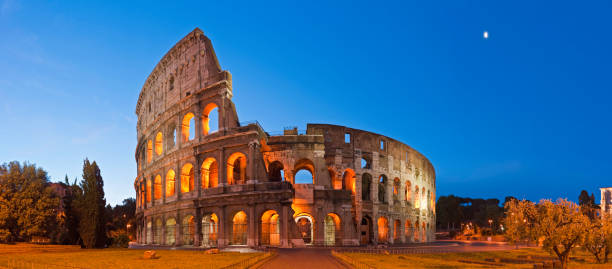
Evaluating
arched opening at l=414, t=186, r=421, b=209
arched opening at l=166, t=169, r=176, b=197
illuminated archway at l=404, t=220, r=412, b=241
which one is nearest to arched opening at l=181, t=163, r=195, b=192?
arched opening at l=166, t=169, r=176, b=197

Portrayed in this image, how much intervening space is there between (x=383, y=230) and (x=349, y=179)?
24.5 feet

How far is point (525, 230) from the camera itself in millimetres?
21984

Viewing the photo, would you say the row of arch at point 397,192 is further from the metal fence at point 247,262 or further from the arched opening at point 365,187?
the metal fence at point 247,262

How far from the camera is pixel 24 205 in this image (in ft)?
116

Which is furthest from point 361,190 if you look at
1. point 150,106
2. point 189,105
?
point 150,106

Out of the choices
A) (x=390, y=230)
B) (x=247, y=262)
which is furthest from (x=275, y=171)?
(x=247, y=262)

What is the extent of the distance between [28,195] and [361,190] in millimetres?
30434

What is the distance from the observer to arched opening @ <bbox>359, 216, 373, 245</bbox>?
43188 millimetres

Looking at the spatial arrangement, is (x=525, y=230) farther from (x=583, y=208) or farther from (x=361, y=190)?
(x=361, y=190)

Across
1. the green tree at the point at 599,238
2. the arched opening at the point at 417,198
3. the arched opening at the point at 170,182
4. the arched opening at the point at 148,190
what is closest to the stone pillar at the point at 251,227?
the arched opening at the point at 170,182

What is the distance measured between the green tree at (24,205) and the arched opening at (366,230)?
29003mm

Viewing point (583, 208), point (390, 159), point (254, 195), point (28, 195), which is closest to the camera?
point (583, 208)

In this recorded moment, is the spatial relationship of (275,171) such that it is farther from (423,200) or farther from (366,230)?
(423,200)

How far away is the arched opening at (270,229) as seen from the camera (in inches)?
1363
